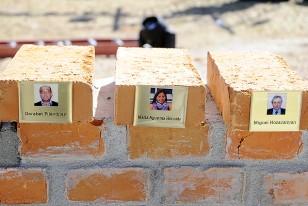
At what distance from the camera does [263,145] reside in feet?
5.21

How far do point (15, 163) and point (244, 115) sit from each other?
1.98 feet

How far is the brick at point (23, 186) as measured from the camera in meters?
1.60

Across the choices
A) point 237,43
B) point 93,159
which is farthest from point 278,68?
point 237,43

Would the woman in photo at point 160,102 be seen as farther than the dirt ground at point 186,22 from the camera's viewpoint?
No

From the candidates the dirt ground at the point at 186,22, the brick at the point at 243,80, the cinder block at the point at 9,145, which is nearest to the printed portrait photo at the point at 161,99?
the brick at the point at 243,80

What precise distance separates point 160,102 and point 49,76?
0.28 metres

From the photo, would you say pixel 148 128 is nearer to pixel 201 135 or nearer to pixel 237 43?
pixel 201 135

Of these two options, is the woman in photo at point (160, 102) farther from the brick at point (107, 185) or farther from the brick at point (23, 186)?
the brick at point (23, 186)

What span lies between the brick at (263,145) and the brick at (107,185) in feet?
0.82

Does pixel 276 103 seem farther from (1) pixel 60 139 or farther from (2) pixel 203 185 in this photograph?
(1) pixel 60 139

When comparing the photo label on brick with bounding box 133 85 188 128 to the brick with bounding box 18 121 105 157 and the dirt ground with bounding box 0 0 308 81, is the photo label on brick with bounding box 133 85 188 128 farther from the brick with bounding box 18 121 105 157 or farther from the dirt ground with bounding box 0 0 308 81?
the dirt ground with bounding box 0 0 308 81

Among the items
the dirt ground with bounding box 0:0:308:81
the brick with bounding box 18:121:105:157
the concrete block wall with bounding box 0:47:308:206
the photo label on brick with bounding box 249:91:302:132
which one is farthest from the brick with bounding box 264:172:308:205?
the dirt ground with bounding box 0:0:308:81

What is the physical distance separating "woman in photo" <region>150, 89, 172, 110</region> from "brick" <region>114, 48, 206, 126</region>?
30mm

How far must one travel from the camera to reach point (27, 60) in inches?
64.4
